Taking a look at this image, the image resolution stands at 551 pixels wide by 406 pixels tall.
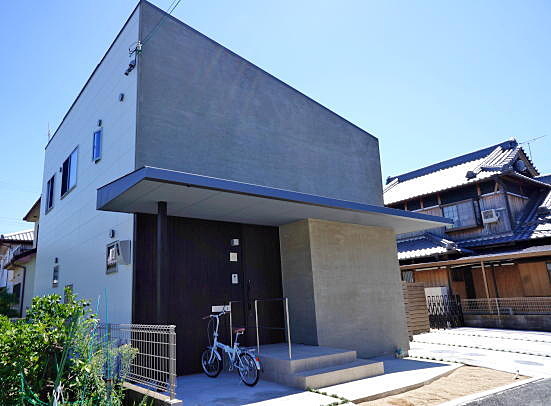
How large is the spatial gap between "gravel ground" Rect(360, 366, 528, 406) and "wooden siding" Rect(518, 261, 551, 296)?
10.8m

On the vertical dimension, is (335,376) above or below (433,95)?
below

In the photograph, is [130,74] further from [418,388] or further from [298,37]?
[418,388]

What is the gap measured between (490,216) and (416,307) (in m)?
7.53

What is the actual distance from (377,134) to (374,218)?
3.77 m

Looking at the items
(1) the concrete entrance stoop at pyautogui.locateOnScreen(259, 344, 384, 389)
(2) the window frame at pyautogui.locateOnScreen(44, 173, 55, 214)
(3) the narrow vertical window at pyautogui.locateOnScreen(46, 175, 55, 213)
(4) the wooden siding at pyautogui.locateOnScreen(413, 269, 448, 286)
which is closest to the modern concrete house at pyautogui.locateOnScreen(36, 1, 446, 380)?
(1) the concrete entrance stoop at pyautogui.locateOnScreen(259, 344, 384, 389)

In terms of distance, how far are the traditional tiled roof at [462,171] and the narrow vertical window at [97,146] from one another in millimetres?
16175

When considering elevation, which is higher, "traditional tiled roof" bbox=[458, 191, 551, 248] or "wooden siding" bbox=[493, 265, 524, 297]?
"traditional tiled roof" bbox=[458, 191, 551, 248]

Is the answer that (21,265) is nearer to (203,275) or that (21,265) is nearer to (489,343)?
(203,275)

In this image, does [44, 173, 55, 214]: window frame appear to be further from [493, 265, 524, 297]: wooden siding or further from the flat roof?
[493, 265, 524, 297]: wooden siding

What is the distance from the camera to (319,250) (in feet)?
26.4

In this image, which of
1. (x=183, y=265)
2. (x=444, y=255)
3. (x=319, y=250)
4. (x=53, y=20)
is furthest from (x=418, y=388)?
(x=444, y=255)

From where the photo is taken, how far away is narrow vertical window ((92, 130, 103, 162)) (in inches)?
323

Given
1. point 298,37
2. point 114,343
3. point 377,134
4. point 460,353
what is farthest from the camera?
point 377,134

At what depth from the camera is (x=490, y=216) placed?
1747cm
